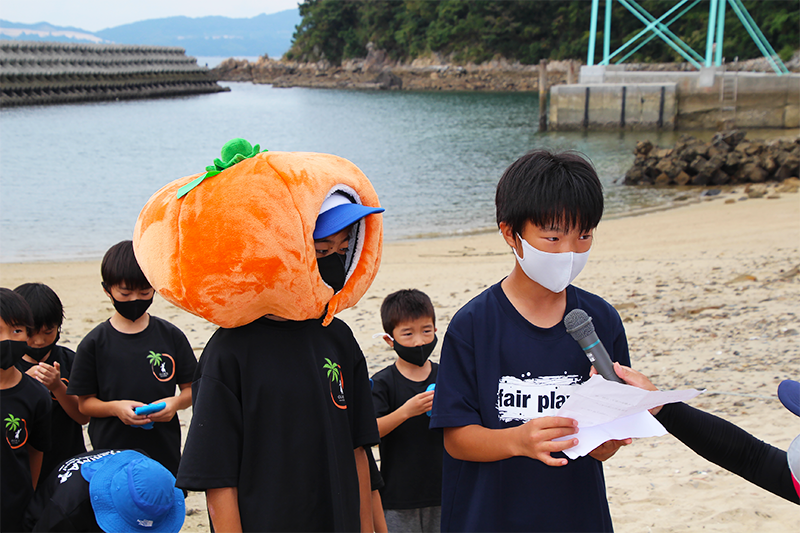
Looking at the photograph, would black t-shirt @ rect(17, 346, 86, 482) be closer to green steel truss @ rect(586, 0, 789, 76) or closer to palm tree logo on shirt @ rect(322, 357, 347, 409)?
palm tree logo on shirt @ rect(322, 357, 347, 409)

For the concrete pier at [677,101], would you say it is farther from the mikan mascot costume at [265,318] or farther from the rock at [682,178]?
the mikan mascot costume at [265,318]

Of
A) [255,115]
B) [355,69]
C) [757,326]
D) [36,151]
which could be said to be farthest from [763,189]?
[355,69]

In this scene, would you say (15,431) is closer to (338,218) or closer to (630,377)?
(338,218)

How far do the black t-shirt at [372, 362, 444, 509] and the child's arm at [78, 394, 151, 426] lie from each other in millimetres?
1067

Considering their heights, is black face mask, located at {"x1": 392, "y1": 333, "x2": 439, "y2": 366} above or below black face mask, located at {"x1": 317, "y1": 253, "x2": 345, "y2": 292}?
below

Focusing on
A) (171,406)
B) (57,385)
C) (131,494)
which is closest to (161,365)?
(171,406)

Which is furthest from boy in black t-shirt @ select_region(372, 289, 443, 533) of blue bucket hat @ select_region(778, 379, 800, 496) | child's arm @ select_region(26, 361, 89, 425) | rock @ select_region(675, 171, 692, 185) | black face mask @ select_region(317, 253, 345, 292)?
rock @ select_region(675, 171, 692, 185)

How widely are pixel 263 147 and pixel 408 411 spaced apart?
23.7 meters

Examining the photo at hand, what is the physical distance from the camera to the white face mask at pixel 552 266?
177cm

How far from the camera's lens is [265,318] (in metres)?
2.00

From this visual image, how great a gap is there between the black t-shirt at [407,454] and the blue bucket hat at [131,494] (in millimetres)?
877

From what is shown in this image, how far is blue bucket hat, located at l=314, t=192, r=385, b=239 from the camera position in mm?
1917

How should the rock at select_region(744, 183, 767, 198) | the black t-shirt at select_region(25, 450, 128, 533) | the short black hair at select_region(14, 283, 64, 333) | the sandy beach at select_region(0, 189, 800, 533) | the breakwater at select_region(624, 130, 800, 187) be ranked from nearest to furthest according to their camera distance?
the black t-shirt at select_region(25, 450, 128, 533) → the short black hair at select_region(14, 283, 64, 333) → the sandy beach at select_region(0, 189, 800, 533) → the rock at select_region(744, 183, 767, 198) → the breakwater at select_region(624, 130, 800, 187)

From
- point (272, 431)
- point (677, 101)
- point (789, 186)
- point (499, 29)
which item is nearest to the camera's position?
point (272, 431)
